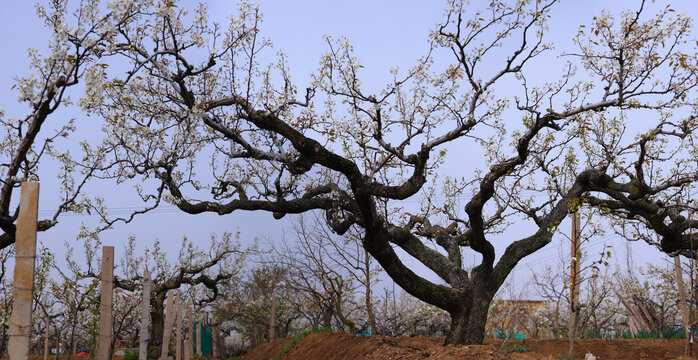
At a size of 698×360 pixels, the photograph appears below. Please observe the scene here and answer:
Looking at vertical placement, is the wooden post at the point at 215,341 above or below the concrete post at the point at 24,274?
below

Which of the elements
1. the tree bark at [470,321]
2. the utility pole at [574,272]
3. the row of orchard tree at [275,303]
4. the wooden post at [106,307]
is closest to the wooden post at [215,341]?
the row of orchard tree at [275,303]

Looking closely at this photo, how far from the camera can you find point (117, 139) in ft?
28.4

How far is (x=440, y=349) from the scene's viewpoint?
7383mm

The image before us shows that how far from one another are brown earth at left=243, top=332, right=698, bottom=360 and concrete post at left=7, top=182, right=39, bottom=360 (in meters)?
4.22

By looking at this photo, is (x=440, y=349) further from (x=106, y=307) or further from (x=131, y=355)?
(x=131, y=355)

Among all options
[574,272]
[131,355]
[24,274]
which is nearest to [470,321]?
[574,272]

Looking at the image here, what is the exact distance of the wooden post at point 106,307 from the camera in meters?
7.91

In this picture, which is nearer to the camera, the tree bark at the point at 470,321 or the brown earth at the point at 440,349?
the brown earth at the point at 440,349

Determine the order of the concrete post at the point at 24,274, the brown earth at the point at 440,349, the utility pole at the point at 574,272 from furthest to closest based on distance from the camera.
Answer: the utility pole at the point at 574,272
the brown earth at the point at 440,349
the concrete post at the point at 24,274

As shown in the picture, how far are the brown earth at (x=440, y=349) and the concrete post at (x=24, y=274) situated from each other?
4217mm

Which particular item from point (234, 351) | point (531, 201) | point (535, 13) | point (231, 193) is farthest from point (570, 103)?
point (234, 351)

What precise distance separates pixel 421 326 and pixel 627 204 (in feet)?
37.2

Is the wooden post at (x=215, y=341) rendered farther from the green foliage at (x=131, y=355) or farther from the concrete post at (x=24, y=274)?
the concrete post at (x=24, y=274)

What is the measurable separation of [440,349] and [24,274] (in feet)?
15.3
